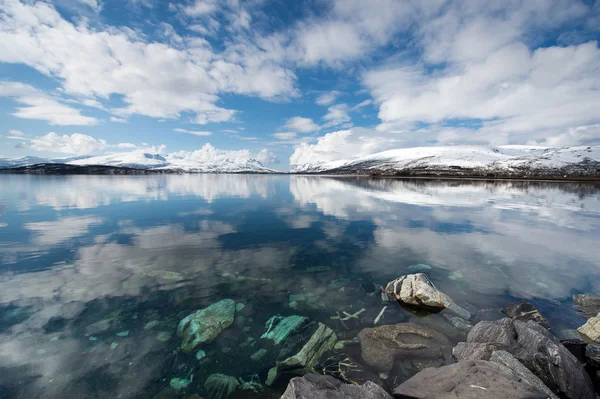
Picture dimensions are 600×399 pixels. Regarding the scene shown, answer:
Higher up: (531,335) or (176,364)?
(531,335)

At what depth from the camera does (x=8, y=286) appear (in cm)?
1244

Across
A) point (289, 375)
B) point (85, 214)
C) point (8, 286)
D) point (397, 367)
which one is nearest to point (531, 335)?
point (397, 367)

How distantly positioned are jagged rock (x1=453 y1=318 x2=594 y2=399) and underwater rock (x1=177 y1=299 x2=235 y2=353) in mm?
8597

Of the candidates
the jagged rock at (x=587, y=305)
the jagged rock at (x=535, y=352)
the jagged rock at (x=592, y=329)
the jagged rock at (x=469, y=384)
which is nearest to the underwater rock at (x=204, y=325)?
the jagged rock at (x=469, y=384)

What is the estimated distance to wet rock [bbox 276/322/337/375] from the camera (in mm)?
8078

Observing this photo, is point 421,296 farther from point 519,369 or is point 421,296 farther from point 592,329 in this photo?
point 592,329

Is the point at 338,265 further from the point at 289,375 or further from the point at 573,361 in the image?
the point at 573,361

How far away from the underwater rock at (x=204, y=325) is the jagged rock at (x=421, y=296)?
7.95m

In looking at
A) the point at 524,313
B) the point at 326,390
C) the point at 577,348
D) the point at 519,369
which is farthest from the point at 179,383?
the point at 524,313

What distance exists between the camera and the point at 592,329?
370 inches

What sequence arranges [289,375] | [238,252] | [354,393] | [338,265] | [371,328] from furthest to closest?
[238,252] → [338,265] → [371,328] → [289,375] → [354,393]

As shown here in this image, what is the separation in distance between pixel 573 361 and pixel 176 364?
11.9 m

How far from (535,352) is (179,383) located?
10.6m

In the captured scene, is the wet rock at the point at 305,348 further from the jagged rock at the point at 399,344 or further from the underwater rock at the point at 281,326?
the jagged rock at the point at 399,344
